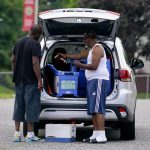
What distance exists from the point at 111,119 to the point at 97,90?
0.52 metres

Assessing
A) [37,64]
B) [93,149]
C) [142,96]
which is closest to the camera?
[93,149]

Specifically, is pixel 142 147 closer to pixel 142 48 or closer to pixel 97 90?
pixel 97 90

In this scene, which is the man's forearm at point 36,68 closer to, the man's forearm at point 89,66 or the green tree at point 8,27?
the man's forearm at point 89,66

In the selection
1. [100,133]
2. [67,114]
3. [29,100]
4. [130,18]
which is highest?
[29,100]

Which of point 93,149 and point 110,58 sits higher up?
point 110,58

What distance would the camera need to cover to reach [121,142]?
14023mm

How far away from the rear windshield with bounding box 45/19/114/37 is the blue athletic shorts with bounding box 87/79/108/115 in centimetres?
101

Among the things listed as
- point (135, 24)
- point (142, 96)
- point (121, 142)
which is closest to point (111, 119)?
point (121, 142)

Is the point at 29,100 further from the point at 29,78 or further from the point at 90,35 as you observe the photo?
the point at 90,35

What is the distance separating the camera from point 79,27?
1438cm

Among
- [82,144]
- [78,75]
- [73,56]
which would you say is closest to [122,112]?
[82,144]

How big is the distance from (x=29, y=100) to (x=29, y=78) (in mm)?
338

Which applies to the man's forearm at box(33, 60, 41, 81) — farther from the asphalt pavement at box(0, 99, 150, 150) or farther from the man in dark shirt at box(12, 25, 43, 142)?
the asphalt pavement at box(0, 99, 150, 150)

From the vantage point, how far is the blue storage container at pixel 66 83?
14.0 metres
